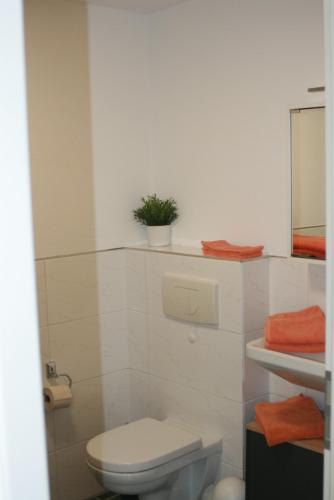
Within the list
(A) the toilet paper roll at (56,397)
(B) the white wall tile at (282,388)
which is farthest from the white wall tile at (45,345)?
(B) the white wall tile at (282,388)

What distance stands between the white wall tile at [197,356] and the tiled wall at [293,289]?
21 cm

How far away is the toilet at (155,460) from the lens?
8.16 ft

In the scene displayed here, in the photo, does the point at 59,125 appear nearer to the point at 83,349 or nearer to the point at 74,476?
the point at 83,349

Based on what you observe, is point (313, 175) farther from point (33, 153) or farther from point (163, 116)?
point (33, 153)

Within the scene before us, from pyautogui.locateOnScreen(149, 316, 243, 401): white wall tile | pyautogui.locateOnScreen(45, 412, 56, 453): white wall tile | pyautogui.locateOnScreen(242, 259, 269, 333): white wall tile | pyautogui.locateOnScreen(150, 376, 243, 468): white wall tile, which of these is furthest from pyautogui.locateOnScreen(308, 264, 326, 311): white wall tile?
pyautogui.locateOnScreen(45, 412, 56, 453): white wall tile

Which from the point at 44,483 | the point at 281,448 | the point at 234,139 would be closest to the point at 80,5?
the point at 234,139

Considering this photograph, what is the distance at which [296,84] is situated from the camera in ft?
8.16

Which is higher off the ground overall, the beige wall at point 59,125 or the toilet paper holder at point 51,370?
the beige wall at point 59,125

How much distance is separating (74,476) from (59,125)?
1782mm

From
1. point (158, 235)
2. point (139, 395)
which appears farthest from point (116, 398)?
point (158, 235)

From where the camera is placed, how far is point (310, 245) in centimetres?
244

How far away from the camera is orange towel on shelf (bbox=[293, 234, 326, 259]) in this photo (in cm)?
237

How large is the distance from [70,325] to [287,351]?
47.0 inches

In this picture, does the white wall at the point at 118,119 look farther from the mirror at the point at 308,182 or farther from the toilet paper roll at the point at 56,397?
the mirror at the point at 308,182
